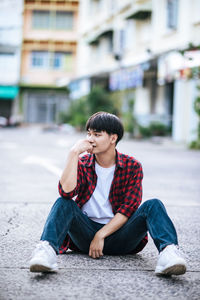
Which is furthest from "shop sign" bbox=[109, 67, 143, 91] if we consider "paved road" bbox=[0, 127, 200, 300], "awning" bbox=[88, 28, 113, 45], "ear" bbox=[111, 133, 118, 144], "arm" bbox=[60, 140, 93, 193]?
"arm" bbox=[60, 140, 93, 193]

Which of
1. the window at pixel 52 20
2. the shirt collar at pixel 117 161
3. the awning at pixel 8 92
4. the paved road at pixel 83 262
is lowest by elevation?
the paved road at pixel 83 262

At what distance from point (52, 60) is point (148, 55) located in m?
22.5

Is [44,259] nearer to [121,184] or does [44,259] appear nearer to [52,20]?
[121,184]

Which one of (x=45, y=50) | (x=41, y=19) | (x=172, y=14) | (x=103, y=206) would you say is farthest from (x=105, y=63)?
(x=103, y=206)

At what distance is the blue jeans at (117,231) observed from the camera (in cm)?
351

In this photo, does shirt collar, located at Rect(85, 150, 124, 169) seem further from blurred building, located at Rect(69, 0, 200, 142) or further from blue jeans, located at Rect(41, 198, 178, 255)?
blurred building, located at Rect(69, 0, 200, 142)

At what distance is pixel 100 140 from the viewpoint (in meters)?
3.65

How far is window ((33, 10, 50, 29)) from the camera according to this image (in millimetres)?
47656

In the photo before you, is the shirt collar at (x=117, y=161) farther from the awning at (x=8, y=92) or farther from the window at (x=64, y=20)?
the window at (x=64, y=20)

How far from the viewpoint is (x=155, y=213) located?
3.59m

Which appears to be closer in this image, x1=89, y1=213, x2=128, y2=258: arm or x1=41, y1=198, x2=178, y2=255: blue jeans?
x1=41, y1=198, x2=178, y2=255: blue jeans

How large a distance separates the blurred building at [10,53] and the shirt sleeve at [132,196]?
43.4 metres

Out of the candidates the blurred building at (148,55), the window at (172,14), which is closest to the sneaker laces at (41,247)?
the blurred building at (148,55)

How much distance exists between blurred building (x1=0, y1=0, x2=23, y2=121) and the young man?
43.3 metres
